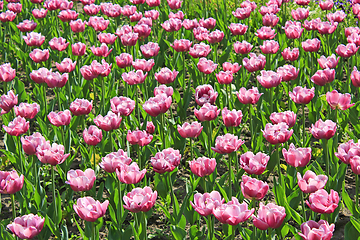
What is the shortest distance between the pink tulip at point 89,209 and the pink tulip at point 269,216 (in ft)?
2.52

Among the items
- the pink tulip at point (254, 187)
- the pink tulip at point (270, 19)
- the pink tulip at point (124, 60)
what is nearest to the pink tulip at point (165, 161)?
the pink tulip at point (254, 187)

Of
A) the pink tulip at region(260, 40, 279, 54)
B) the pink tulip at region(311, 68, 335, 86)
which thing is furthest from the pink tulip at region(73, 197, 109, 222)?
the pink tulip at region(260, 40, 279, 54)

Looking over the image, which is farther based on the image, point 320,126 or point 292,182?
point 292,182

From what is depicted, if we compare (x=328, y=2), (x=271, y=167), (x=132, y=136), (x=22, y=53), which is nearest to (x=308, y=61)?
(x=328, y=2)

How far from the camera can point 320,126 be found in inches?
109

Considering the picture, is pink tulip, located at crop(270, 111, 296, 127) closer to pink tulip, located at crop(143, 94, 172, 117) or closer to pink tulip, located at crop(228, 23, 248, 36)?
pink tulip, located at crop(143, 94, 172, 117)

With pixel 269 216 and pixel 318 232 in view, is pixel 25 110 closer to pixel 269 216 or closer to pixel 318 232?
pixel 269 216

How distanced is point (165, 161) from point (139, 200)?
31 centimetres

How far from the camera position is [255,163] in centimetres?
246

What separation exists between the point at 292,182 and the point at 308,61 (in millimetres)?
2452

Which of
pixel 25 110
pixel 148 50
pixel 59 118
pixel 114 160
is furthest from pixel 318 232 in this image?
pixel 148 50

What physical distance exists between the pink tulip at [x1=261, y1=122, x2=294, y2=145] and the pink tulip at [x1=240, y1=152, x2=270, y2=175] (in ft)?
0.77

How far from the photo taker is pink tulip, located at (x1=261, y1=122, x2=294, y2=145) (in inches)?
105

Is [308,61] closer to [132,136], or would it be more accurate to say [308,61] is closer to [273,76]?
[273,76]
